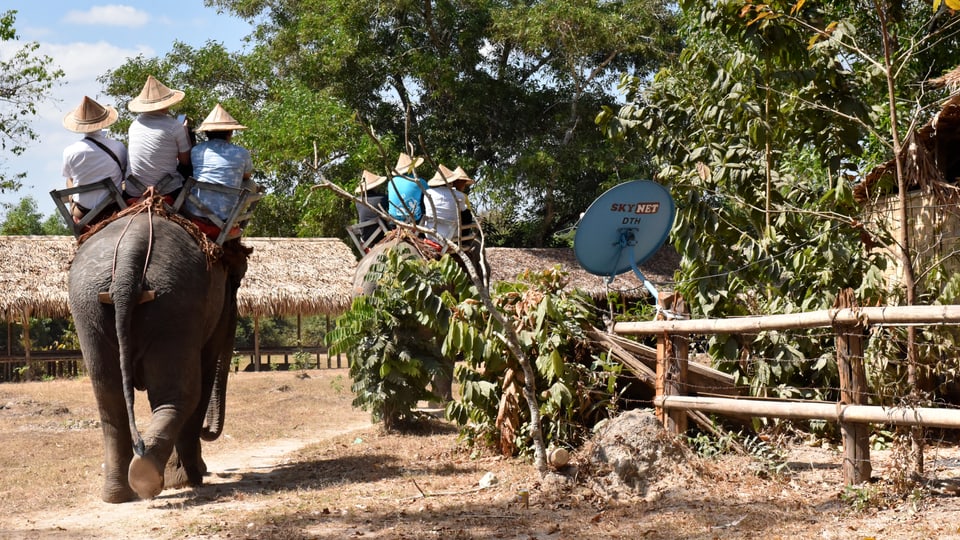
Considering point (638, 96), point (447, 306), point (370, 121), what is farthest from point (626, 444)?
point (370, 121)

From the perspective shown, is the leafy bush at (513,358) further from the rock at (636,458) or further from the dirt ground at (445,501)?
the rock at (636,458)

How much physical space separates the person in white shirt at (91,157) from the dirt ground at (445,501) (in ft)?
6.63

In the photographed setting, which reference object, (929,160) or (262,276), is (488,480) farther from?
(262,276)

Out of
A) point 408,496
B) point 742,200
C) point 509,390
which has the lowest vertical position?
point 408,496

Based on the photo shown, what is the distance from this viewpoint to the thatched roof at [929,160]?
21.0 ft

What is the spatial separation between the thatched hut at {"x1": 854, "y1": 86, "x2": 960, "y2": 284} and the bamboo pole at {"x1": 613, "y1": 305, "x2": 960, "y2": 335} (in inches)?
54.7

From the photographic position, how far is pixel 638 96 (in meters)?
8.30

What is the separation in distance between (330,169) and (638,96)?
1513 centimetres

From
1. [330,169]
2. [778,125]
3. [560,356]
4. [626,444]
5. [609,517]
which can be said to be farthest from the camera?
[330,169]

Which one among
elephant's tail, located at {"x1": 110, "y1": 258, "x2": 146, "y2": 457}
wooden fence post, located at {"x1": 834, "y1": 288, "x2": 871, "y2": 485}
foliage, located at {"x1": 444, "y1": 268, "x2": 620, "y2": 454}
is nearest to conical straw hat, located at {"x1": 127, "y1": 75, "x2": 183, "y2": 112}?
elephant's tail, located at {"x1": 110, "y1": 258, "x2": 146, "y2": 457}

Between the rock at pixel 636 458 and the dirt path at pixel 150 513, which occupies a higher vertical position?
the rock at pixel 636 458

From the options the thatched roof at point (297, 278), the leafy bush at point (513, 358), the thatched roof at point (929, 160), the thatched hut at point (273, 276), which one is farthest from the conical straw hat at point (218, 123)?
the thatched roof at point (297, 278)

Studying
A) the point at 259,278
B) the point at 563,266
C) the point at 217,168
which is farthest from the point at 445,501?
the point at 563,266

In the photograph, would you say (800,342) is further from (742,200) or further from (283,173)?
(283,173)
